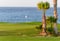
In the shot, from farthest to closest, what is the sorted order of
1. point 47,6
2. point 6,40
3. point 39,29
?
point 39,29
point 47,6
point 6,40

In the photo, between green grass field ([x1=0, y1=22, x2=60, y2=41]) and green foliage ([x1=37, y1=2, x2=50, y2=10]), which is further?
green foliage ([x1=37, y1=2, x2=50, y2=10])

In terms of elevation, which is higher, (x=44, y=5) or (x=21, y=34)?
(x=44, y=5)

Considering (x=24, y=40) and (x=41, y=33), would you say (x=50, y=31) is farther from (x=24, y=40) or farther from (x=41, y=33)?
(x=24, y=40)

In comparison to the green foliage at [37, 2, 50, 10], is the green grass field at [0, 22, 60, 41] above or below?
below

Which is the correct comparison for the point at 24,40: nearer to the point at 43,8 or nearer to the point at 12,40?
the point at 12,40

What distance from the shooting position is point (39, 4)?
25.2 meters

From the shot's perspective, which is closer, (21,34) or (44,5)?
(21,34)

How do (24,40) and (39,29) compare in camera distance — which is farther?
(39,29)

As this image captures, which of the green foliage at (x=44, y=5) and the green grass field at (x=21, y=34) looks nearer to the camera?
the green grass field at (x=21, y=34)

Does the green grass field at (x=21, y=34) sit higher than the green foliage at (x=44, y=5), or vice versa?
the green foliage at (x=44, y=5)

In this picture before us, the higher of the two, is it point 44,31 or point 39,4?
point 39,4

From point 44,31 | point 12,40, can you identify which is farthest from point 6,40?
point 44,31

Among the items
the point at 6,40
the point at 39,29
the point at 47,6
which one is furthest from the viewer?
the point at 39,29

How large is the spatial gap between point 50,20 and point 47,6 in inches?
54.1
